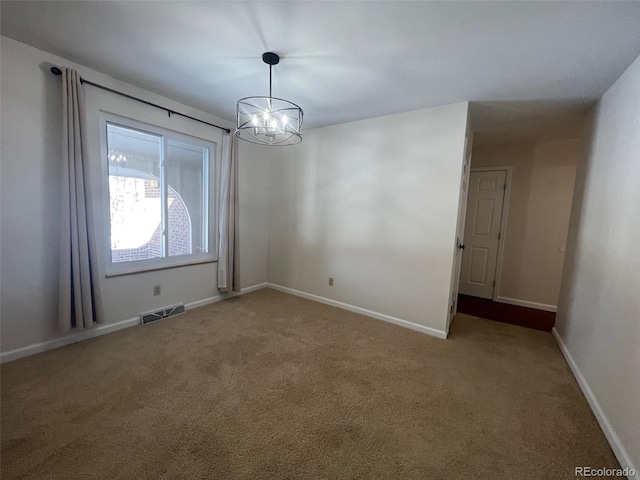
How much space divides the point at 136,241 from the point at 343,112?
9.15 feet

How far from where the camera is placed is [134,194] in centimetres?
280

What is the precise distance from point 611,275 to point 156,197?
13.8ft

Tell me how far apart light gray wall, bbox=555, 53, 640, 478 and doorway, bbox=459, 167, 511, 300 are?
58.8 inches

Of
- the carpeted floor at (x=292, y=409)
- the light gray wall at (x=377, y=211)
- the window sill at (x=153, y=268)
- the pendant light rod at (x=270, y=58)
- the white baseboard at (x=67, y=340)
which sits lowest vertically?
the carpeted floor at (x=292, y=409)

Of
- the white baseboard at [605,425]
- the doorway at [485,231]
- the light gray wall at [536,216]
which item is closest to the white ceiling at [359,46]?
the light gray wall at [536,216]

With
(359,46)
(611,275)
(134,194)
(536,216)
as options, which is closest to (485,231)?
(536,216)

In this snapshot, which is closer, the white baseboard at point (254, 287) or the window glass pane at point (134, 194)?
the window glass pane at point (134, 194)

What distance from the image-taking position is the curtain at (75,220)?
6.97ft

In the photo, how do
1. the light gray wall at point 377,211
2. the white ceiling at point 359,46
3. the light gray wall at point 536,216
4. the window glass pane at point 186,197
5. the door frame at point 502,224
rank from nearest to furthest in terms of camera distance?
the white ceiling at point 359,46, the light gray wall at point 377,211, the window glass pane at point 186,197, the light gray wall at point 536,216, the door frame at point 502,224

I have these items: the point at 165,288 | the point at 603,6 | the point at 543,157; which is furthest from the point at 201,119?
the point at 543,157

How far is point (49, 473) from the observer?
122 cm

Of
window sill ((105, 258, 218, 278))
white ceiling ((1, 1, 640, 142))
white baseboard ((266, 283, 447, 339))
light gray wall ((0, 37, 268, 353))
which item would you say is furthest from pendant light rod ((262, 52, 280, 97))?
white baseboard ((266, 283, 447, 339))

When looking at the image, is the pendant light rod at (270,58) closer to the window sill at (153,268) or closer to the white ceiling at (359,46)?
the white ceiling at (359,46)

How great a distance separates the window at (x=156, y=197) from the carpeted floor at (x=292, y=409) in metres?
0.88
